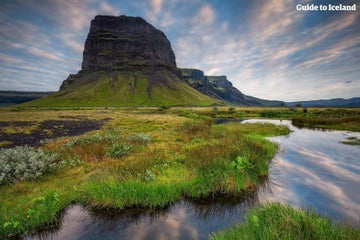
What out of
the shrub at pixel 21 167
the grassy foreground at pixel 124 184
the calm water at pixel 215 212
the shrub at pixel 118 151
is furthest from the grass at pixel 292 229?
the shrub at pixel 118 151

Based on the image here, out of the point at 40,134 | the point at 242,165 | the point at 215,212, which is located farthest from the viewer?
the point at 40,134

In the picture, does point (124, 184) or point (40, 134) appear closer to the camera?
point (124, 184)

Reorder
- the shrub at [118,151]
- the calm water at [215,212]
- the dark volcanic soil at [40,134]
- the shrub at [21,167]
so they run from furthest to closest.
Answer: the dark volcanic soil at [40,134] → the shrub at [118,151] → the shrub at [21,167] → the calm water at [215,212]

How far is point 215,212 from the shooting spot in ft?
28.4

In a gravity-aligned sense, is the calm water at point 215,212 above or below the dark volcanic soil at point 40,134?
above

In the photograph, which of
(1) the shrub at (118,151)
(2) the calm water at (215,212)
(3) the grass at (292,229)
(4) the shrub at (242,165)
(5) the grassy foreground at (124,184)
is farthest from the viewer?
(1) the shrub at (118,151)

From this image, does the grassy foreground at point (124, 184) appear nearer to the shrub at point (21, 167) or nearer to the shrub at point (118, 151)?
the shrub at point (21, 167)

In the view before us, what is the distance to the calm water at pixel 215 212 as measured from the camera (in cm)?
740

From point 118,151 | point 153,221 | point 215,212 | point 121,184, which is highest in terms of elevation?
point 121,184

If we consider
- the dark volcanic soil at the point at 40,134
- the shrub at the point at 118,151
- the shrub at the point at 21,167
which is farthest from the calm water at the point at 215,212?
the dark volcanic soil at the point at 40,134

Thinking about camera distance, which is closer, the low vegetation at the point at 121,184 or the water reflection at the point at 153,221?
the water reflection at the point at 153,221

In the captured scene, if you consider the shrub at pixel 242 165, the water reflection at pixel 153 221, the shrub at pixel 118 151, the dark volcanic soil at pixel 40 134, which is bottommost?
the dark volcanic soil at pixel 40 134

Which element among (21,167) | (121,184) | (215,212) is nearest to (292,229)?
(215,212)

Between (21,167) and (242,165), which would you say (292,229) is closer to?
(242,165)
